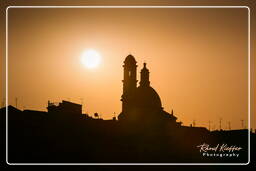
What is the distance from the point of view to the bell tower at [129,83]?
46.5 metres

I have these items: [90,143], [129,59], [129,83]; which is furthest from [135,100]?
[90,143]

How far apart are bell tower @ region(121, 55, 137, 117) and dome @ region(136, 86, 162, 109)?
46 centimetres

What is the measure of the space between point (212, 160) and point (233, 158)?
220 inches

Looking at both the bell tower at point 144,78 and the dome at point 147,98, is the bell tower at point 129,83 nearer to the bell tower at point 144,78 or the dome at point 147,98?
the dome at point 147,98

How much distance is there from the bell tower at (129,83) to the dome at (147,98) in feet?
1.51

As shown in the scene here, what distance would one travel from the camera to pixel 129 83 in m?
46.7

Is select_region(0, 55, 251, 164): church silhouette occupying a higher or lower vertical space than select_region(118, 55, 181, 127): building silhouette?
lower

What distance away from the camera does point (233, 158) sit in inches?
1703

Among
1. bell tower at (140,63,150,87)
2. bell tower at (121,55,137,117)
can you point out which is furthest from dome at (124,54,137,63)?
bell tower at (140,63,150,87)

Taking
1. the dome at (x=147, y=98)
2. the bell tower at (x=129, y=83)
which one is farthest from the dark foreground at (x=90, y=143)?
the bell tower at (x=129, y=83)

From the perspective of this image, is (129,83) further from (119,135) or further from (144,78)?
(119,135)

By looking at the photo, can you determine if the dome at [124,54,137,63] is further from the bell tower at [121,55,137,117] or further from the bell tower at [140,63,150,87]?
the bell tower at [140,63,150,87]

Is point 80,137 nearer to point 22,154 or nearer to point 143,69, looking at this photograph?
point 22,154

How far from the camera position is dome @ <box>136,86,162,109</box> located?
4703 centimetres
